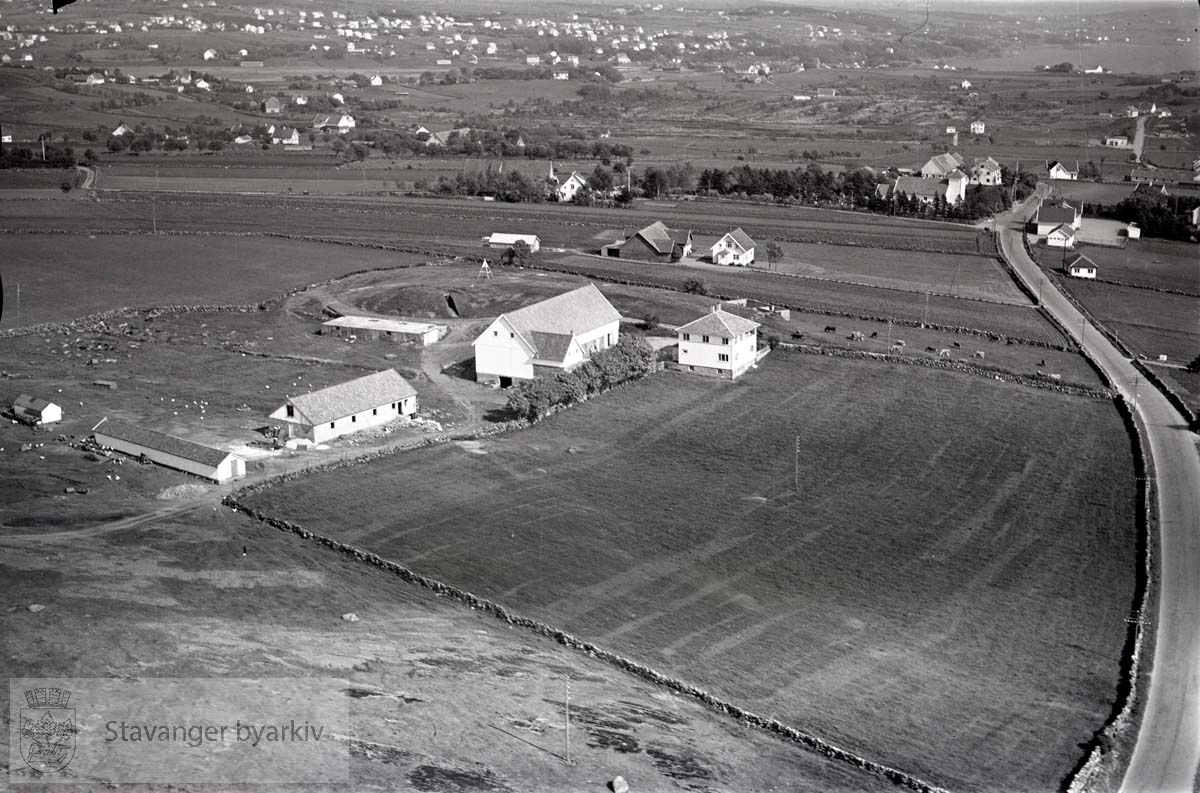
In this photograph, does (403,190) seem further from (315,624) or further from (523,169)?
(315,624)

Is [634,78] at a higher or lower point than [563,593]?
higher

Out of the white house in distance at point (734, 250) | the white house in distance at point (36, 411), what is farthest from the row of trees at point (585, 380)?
the white house in distance at point (734, 250)

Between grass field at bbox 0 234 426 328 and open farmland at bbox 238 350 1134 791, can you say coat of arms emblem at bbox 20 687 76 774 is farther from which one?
grass field at bbox 0 234 426 328

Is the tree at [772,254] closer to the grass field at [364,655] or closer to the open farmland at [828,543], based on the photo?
the open farmland at [828,543]

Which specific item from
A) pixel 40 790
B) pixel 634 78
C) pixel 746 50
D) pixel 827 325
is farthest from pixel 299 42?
pixel 40 790

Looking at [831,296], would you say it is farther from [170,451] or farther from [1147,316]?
[170,451]

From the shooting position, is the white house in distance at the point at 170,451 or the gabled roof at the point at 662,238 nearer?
the white house in distance at the point at 170,451

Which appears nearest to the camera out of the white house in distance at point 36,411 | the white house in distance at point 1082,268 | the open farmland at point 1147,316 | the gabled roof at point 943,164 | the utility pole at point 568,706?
the utility pole at point 568,706
